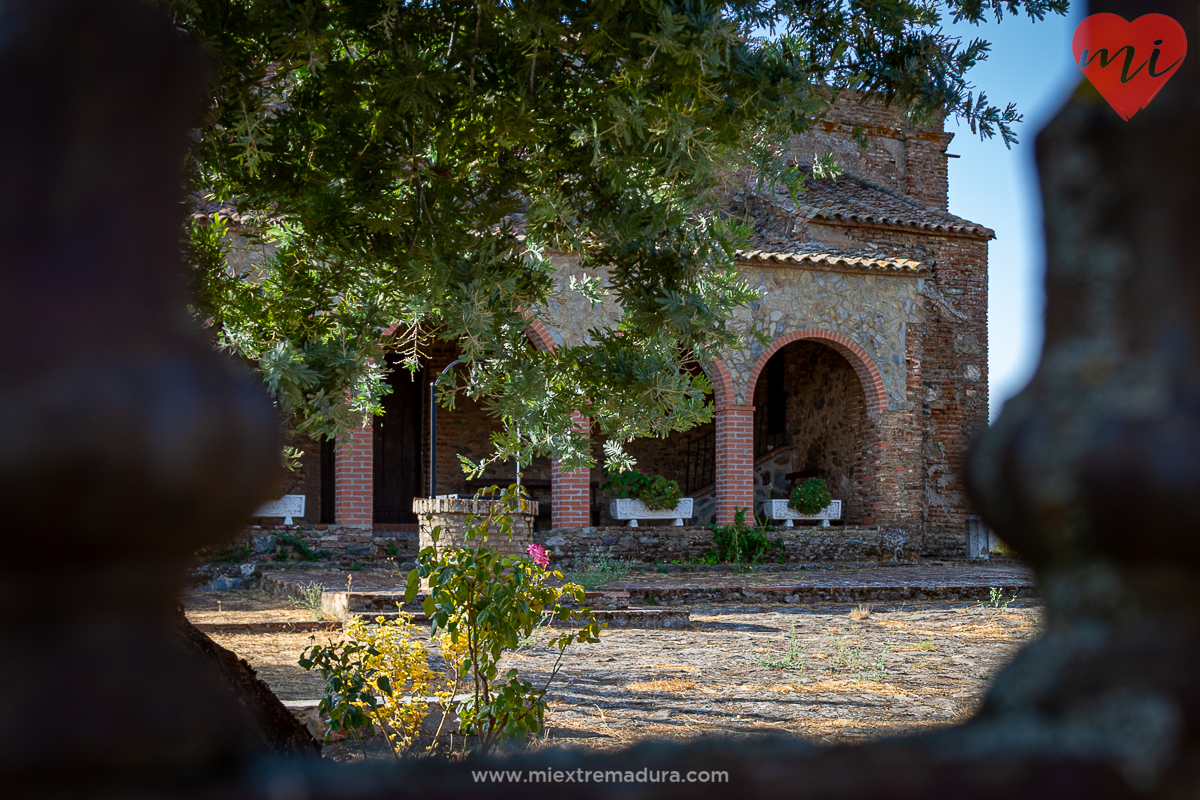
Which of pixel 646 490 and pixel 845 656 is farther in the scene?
pixel 646 490

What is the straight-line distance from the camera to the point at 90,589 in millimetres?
291

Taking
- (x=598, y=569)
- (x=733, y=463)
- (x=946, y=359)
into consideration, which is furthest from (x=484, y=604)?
(x=946, y=359)

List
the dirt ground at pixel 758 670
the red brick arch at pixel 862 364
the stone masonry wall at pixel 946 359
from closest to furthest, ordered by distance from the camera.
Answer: the dirt ground at pixel 758 670, the red brick arch at pixel 862 364, the stone masonry wall at pixel 946 359

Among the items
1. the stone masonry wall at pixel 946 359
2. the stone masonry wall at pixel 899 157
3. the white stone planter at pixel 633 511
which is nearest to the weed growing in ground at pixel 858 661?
the white stone planter at pixel 633 511

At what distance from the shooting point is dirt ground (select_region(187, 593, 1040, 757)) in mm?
4408

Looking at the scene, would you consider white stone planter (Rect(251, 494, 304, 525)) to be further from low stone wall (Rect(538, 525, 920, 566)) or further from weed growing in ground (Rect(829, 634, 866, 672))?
weed growing in ground (Rect(829, 634, 866, 672))

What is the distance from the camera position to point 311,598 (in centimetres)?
877

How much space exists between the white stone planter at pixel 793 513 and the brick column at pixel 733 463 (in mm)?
699

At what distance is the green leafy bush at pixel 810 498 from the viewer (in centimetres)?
1423

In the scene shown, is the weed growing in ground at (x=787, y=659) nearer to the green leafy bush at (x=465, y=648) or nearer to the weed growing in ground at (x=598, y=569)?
the green leafy bush at (x=465, y=648)

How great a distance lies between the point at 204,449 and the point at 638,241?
287 centimetres

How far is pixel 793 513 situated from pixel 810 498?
39 cm

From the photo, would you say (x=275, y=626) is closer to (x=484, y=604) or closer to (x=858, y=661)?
(x=858, y=661)

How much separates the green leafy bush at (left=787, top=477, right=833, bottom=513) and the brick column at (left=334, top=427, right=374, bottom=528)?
642cm
